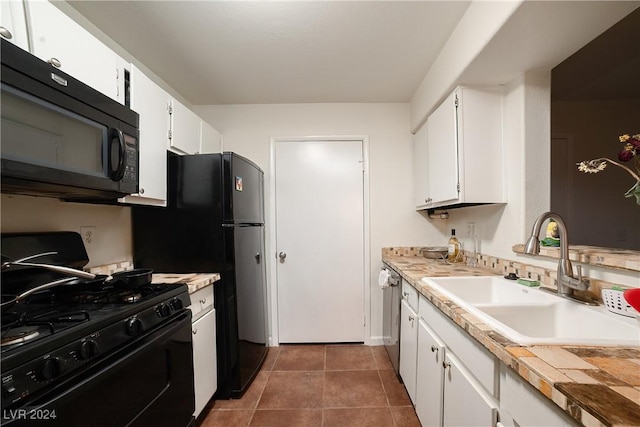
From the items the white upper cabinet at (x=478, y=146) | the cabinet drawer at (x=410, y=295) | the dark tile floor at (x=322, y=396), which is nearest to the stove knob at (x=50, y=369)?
the dark tile floor at (x=322, y=396)

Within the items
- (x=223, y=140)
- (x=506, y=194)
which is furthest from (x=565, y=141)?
(x=223, y=140)

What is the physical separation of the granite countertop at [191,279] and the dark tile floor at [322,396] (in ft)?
2.88

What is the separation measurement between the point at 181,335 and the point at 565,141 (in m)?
3.32

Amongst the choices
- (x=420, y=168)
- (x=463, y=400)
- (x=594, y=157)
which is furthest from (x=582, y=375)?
(x=594, y=157)

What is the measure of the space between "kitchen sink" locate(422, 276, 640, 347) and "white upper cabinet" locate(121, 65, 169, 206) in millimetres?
1678

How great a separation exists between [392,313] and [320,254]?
87cm

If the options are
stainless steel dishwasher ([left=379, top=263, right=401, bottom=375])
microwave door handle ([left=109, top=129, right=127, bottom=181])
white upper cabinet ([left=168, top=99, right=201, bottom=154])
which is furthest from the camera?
stainless steel dishwasher ([left=379, top=263, right=401, bottom=375])

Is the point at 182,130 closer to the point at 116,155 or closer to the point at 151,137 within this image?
the point at 151,137

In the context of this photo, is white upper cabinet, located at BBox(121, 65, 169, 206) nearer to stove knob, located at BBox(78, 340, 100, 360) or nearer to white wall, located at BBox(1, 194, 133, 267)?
A: white wall, located at BBox(1, 194, 133, 267)

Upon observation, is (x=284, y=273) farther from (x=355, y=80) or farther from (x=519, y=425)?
(x=519, y=425)

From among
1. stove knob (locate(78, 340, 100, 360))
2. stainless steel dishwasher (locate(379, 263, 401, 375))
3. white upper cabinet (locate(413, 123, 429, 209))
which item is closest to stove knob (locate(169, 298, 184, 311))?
stove knob (locate(78, 340, 100, 360))

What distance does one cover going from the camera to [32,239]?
114cm

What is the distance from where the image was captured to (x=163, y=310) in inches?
45.5

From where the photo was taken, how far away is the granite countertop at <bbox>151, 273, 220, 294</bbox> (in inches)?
57.2
